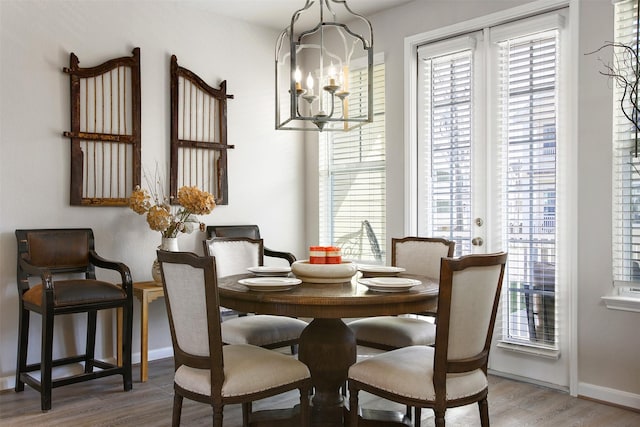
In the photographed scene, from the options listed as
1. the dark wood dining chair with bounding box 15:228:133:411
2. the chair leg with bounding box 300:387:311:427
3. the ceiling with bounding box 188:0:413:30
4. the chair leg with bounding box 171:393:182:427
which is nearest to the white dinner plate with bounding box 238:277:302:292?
the chair leg with bounding box 300:387:311:427

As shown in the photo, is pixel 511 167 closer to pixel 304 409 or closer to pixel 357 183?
pixel 357 183

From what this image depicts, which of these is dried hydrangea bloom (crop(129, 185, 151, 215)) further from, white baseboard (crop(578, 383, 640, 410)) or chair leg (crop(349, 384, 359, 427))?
white baseboard (crop(578, 383, 640, 410))

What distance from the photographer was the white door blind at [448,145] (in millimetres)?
3953

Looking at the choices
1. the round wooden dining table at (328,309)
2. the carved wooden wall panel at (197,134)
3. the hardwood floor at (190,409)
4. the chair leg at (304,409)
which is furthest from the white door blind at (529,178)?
the carved wooden wall panel at (197,134)

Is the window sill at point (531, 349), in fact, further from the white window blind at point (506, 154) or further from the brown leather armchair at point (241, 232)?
the brown leather armchair at point (241, 232)

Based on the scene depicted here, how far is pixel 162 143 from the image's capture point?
421cm

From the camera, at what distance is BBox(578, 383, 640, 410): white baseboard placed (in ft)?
10.2

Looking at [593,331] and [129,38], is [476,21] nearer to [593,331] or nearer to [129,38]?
[593,331]

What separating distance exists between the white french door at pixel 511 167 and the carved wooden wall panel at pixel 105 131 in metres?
2.22

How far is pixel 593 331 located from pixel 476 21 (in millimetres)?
2176

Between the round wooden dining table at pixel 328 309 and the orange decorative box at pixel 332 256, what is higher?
the orange decorative box at pixel 332 256

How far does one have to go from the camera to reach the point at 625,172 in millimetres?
3158

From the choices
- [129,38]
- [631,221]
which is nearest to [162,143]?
[129,38]

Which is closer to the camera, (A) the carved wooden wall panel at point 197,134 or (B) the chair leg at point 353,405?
(B) the chair leg at point 353,405
